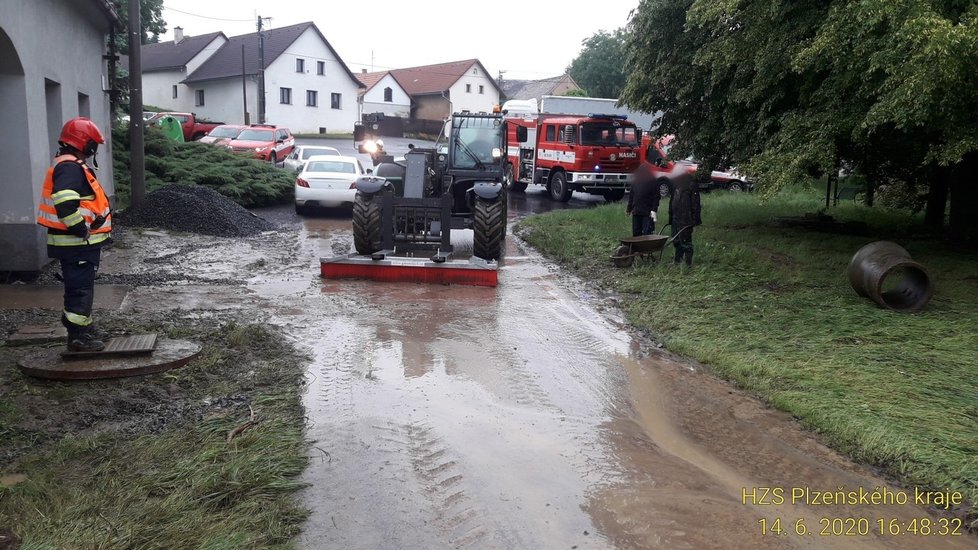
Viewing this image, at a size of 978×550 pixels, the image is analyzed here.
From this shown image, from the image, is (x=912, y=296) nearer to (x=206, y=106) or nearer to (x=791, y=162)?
(x=791, y=162)

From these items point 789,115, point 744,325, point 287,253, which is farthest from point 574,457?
point 287,253

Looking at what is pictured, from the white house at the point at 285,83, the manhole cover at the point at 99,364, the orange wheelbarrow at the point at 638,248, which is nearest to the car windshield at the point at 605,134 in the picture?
the orange wheelbarrow at the point at 638,248

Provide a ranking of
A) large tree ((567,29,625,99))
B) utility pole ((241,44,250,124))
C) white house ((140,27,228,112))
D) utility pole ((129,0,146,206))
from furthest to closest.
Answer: large tree ((567,29,625,99))
white house ((140,27,228,112))
utility pole ((241,44,250,124))
utility pole ((129,0,146,206))

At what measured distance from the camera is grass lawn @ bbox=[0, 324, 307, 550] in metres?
3.81

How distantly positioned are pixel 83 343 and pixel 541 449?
3.83m

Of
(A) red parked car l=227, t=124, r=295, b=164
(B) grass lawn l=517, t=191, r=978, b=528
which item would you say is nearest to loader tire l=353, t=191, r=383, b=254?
(B) grass lawn l=517, t=191, r=978, b=528

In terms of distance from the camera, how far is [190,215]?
51.1ft

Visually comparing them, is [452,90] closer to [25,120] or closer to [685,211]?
[685,211]

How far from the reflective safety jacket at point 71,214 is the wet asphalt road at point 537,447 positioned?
2104 mm

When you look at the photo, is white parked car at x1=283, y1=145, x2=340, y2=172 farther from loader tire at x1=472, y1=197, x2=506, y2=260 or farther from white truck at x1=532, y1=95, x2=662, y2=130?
loader tire at x1=472, y1=197, x2=506, y2=260

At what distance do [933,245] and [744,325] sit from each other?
6.63 meters

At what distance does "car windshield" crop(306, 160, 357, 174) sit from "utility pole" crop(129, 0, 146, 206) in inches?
157

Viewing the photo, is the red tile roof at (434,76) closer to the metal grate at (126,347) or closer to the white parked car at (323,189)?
the white parked car at (323,189)

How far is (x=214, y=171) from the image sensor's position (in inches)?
762
